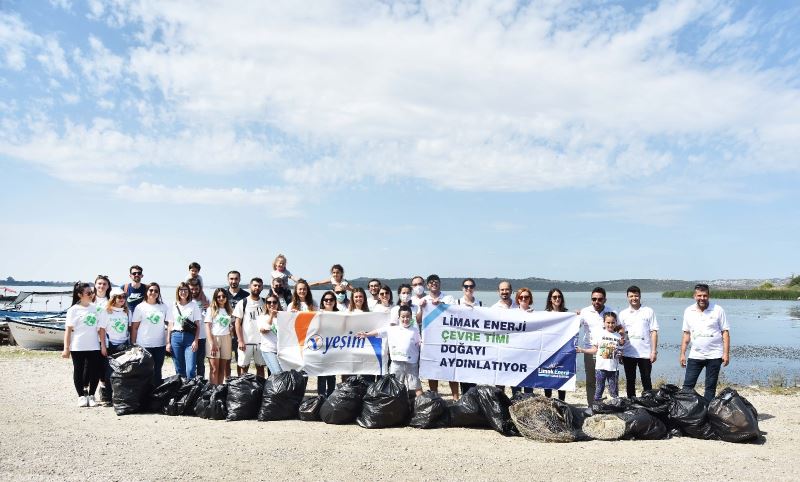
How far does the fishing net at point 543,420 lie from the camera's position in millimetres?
6219

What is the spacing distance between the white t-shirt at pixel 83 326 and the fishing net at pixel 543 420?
16.4 feet

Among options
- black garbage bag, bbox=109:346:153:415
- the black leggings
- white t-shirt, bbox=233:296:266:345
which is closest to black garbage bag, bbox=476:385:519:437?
white t-shirt, bbox=233:296:266:345

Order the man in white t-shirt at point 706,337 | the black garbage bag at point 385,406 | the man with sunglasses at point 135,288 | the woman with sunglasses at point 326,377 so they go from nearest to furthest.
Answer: the black garbage bag at point 385,406 → the man in white t-shirt at point 706,337 → the woman with sunglasses at point 326,377 → the man with sunglasses at point 135,288

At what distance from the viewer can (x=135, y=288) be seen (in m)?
8.58

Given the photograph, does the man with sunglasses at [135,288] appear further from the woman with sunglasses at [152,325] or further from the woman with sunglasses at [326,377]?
the woman with sunglasses at [326,377]

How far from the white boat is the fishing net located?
14327mm

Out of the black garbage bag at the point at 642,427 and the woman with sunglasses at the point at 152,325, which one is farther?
the woman with sunglasses at the point at 152,325

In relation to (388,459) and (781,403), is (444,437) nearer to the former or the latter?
(388,459)

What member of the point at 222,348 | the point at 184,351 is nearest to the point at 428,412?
the point at 222,348

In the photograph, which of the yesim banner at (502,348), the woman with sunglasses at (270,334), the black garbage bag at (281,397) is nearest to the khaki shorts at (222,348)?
the woman with sunglasses at (270,334)

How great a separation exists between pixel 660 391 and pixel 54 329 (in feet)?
51.4

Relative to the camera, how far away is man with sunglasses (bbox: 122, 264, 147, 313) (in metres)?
8.51

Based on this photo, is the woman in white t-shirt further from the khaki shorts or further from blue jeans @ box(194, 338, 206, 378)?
the khaki shorts

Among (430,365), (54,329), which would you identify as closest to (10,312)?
(54,329)
